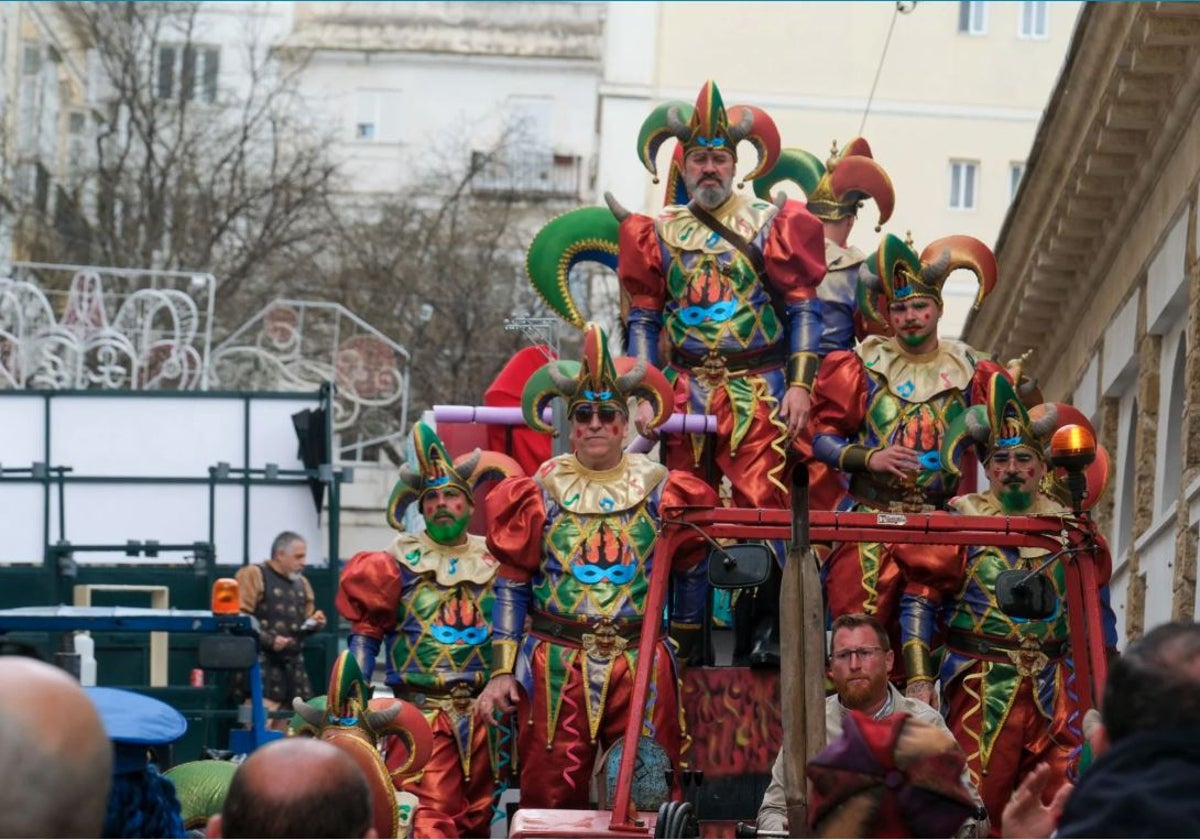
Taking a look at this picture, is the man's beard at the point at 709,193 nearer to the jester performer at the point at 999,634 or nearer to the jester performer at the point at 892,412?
the jester performer at the point at 892,412

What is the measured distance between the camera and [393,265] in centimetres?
4094

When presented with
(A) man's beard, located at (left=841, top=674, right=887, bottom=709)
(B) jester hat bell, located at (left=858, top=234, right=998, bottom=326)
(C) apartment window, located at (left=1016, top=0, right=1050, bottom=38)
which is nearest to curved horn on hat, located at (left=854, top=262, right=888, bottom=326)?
(B) jester hat bell, located at (left=858, top=234, right=998, bottom=326)

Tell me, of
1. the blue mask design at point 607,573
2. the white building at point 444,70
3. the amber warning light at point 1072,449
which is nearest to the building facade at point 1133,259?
the blue mask design at point 607,573

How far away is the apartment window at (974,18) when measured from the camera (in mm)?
47562

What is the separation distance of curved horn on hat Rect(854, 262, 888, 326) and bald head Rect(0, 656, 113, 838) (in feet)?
22.6

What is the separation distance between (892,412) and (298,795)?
253 inches

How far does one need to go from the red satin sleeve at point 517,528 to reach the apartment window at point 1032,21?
38747 millimetres

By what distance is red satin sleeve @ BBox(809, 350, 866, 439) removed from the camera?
10.8 m

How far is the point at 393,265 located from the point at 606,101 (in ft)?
26.8

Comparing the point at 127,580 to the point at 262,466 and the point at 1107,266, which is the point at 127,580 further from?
the point at 1107,266

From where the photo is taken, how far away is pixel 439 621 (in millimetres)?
11578

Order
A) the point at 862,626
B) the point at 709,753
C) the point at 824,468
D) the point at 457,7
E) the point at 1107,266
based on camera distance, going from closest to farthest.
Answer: the point at 862,626 < the point at 709,753 < the point at 824,468 < the point at 1107,266 < the point at 457,7

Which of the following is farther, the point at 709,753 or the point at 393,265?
the point at 393,265

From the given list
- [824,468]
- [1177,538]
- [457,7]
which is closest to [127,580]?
[1177,538]
